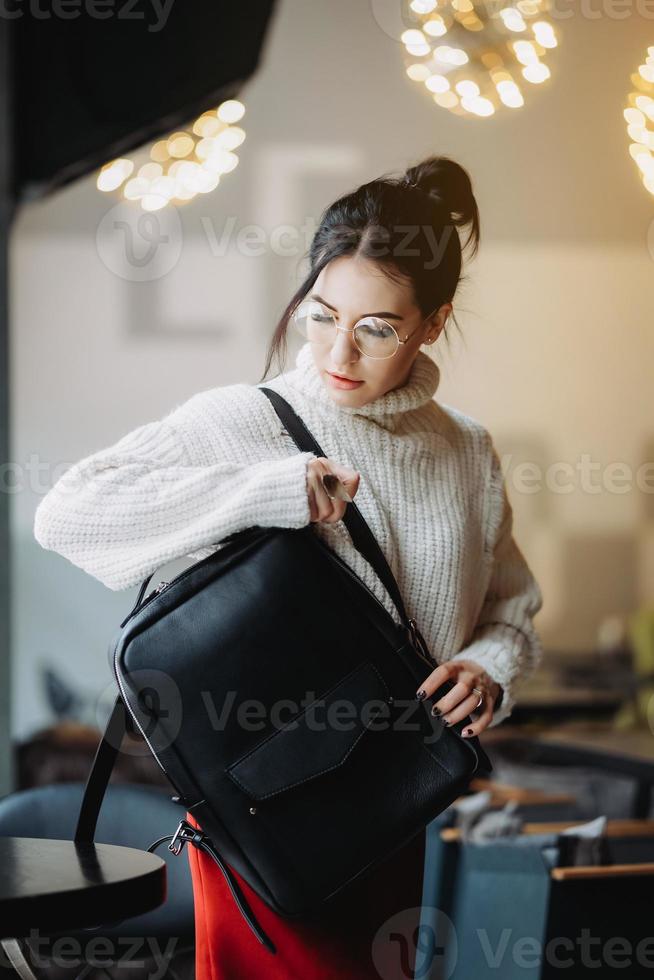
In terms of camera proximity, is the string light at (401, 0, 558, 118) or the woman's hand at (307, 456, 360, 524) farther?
the string light at (401, 0, 558, 118)

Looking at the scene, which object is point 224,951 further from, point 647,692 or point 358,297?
point 647,692

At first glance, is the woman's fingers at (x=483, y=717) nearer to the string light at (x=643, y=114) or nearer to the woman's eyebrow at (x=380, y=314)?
the woman's eyebrow at (x=380, y=314)

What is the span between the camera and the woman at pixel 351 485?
3.01 ft

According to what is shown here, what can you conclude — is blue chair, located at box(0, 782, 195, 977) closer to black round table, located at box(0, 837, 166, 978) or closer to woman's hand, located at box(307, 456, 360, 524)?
black round table, located at box(0, 837, 166, 978)

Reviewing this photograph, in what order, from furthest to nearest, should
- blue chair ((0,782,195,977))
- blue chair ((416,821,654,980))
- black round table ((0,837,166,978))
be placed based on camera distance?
blue chair ((416,821,654,980))
blue chair ((0,782,195,977))
black round table ((0,837,166,978))

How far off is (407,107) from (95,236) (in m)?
1.42

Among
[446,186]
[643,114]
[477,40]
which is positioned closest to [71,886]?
[446,186]

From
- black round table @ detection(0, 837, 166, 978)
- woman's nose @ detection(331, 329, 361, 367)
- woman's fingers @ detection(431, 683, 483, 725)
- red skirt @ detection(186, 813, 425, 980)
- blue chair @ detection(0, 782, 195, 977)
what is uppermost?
woman's nose @ detection(331, 329, 361, 367)

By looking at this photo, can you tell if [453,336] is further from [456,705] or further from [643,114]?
[456,705]

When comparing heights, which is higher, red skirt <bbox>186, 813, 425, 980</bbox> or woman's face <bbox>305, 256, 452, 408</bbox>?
woman's face <bbox>305, 256, 452, 408</bbox>

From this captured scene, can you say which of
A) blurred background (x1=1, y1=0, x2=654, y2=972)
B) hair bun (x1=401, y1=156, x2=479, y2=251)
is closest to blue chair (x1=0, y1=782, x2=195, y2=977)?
hair bun (x1=401, y1=156, x2=479, y2=251)

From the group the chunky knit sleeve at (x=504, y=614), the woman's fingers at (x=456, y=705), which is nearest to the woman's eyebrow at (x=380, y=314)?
the chunky knit sleeve at (x=504, y=614)

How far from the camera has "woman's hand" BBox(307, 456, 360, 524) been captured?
903mm

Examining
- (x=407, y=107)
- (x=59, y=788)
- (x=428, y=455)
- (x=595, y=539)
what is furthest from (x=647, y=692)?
(x=428, y=455)
